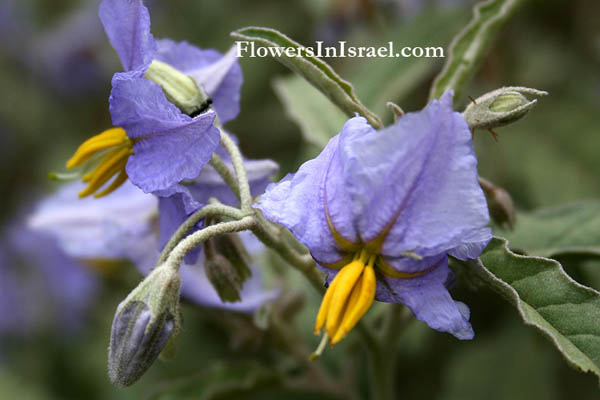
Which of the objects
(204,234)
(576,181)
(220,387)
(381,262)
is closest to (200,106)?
(204,234)

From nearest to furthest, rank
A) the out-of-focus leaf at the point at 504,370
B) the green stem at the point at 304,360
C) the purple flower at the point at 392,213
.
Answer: the purple flower at the point at 392,213 → the green stem at the point at 304,360 → the out-of-focus leaf at the point at 504,370

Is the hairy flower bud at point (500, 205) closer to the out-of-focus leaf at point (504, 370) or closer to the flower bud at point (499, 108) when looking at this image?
the flower bud at point (499, 108)

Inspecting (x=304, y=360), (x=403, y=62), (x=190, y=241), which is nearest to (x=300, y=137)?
(x=403, y=62)

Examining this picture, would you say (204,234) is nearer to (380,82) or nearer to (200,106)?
(200,106)

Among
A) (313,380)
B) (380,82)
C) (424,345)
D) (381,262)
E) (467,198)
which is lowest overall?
(424,345)

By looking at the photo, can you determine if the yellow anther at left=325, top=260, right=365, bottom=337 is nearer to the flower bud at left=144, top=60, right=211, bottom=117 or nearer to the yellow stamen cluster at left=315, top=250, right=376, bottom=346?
the yellow stamen cluster at left=315, top=250, right=376, bottom=346

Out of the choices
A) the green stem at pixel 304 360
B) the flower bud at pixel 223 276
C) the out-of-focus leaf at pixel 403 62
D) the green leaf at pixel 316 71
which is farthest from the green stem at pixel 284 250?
the out-of-focus leaf at pixel 403 62
